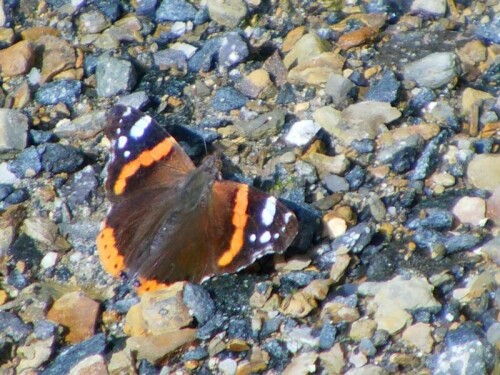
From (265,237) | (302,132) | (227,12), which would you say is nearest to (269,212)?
(265,237)

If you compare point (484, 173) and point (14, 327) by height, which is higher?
point (14, 327)

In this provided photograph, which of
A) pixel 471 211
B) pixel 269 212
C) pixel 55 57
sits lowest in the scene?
pixel 471 211

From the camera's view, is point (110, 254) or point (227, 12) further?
point (227, 12)

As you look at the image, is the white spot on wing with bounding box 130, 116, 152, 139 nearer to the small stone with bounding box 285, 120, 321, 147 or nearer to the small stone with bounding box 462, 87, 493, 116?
the small stone with bounding box 285, 120, 321, 147

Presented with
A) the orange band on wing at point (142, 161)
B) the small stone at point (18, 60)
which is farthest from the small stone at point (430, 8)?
the small stone at point (18, 60)

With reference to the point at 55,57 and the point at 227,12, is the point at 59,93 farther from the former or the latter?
the point at 227,12

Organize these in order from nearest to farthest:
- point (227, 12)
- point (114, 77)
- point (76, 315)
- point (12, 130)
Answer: point (76, 315) → point (12, 130) → point (114, 77) → point (227, 12)

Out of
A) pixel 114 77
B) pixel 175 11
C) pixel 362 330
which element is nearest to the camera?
pixel 362 330
